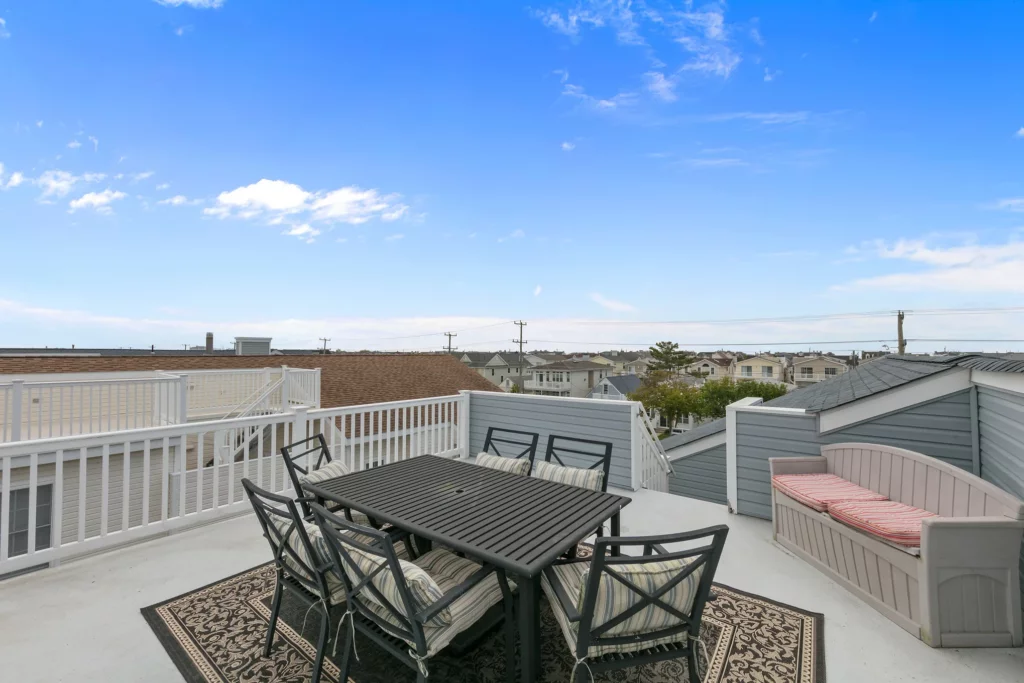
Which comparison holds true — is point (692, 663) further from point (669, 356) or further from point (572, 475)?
point (669, 356)

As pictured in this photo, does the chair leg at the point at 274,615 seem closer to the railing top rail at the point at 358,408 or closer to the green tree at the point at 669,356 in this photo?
the railing top rail at the point at 358,408

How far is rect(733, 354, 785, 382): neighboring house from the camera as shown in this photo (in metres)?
41.0

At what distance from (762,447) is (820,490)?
88 centimetres

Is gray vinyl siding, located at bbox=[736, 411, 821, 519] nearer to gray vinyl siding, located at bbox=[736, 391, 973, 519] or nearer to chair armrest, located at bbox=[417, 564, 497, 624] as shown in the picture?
gray vinyl siding, located at bbox=[736, 391, 973, 519]

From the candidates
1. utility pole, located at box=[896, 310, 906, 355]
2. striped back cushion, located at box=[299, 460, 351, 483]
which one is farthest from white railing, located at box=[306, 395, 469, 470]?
utility pole, located at box=[896, 310, 906, 355]

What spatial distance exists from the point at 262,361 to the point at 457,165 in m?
7.22

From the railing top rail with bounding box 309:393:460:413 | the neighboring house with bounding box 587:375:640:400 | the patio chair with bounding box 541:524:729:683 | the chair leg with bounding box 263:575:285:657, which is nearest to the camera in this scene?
the patio chair with bounding box 541:524:729:683

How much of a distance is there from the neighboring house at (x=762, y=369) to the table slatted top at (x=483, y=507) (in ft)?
144

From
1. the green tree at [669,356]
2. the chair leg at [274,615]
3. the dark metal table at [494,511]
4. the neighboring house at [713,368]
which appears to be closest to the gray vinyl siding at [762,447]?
the dark metal table at [494,511]

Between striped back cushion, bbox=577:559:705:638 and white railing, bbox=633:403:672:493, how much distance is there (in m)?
3.18

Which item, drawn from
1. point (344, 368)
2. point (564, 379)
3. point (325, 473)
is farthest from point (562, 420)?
point (564, 379)

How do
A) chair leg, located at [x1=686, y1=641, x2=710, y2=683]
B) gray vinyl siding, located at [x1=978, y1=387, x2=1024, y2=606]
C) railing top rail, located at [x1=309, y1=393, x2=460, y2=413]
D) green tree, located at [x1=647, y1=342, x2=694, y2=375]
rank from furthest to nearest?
1. green tree, located at [x1=647, y1=342, x2=694, y2=375]
2. railing top rail, located at [x1=309, y1=393, x2=460, y2=413]
3. gray vinyl siding, located at [x1=978, y1=387, x2=1024, y2=606]
4. chair leg, located at [x1=686, y1=641, x2=710, y2=683]

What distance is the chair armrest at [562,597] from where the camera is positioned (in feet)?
4.93

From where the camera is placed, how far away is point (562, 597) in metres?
1.63
